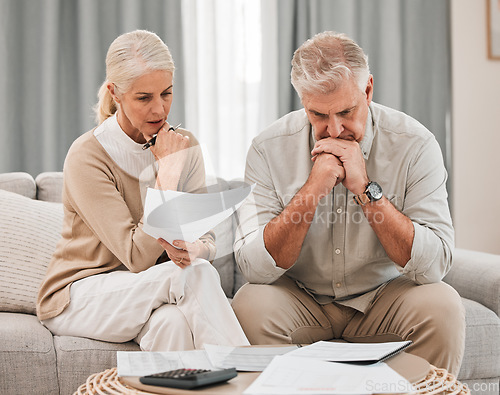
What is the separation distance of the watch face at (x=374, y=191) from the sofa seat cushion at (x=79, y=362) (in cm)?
78

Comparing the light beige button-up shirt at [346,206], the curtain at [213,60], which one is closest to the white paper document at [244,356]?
the light beige button-up shirt at [346,206]

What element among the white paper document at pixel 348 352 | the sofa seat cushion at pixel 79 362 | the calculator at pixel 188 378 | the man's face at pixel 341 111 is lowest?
the sofa seat cushion at pixel 79 362

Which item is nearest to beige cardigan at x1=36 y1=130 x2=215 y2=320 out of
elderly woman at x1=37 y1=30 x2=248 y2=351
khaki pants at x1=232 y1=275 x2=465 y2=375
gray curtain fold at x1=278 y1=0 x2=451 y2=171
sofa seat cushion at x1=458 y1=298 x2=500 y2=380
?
elderly woman at x1=37 y1=30 x2=248 y2=351

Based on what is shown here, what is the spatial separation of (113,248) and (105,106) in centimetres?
49

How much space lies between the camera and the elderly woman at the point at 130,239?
5.09 ft

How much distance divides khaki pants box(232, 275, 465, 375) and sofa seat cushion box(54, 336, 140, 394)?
0.37m

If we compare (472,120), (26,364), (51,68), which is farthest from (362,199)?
(472,120)

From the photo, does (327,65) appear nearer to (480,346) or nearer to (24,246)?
(480,346)

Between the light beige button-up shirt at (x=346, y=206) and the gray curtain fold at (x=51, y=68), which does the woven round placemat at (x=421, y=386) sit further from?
the gray curtain fold at (x=51, y=68)

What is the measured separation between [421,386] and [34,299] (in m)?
1.32

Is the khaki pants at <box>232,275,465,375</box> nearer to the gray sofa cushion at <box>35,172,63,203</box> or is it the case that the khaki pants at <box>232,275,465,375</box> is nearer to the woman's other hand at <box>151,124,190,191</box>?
the woman's other hand at <box>151,124,190,191</box>

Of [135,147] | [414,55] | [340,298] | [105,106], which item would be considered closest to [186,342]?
[340,298]

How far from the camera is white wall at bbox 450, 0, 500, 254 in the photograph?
3518 mm

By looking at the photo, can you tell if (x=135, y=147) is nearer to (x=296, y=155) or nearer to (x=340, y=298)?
(x=296, y=155)
